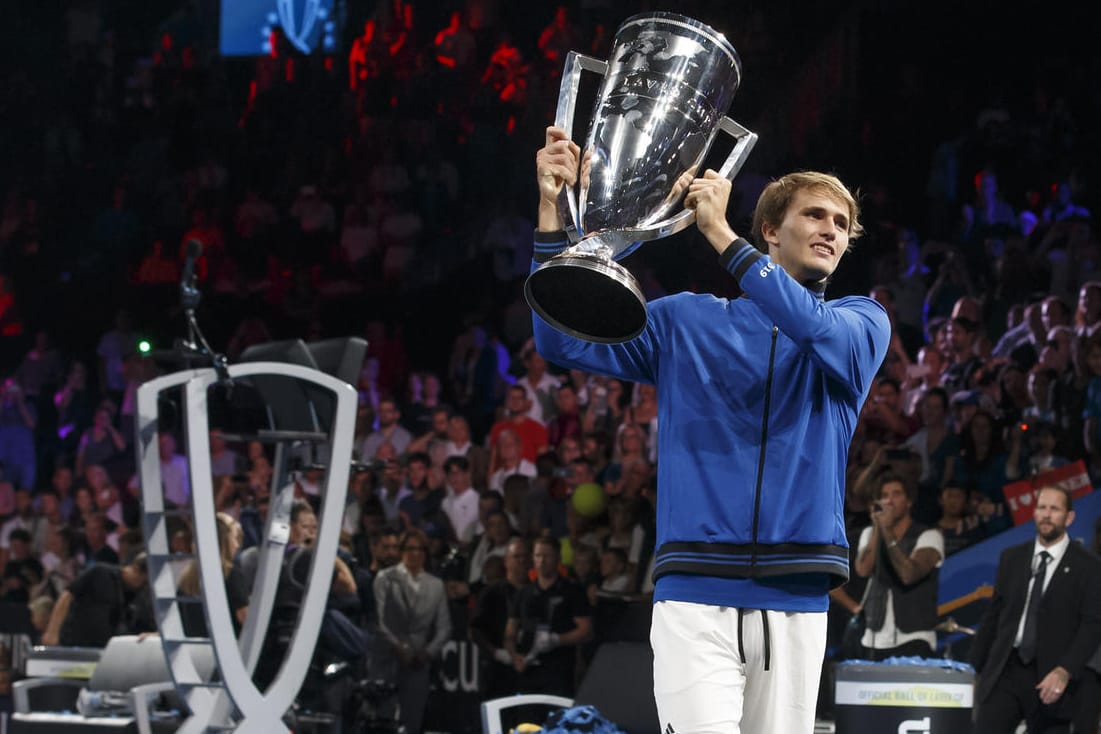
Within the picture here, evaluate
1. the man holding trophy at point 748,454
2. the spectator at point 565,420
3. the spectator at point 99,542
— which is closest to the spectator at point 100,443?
the spectator at point 99,542

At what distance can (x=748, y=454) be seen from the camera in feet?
9.12

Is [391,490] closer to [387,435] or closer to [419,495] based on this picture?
[419,495]

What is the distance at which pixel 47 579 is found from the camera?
38.5 feet

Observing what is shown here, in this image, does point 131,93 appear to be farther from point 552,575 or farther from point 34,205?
point 552,575

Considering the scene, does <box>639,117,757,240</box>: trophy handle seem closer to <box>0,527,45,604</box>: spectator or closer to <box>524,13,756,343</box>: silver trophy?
<box>524,13,756,343</box>: silver trophy

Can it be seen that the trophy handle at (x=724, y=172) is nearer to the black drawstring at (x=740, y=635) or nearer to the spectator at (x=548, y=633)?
the black drawstring at (x=740, y=635)

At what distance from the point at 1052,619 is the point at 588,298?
5.23 metres

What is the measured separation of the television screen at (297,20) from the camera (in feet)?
51.4

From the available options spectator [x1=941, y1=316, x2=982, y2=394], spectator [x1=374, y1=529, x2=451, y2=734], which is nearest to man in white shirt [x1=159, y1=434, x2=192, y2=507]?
spectator [x1=374, y1=529, x2=451, y2=734]

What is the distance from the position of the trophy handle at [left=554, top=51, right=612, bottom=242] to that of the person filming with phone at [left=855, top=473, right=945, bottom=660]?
4967 mm

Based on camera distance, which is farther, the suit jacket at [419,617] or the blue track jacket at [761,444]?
the suit jacket at [419,617]

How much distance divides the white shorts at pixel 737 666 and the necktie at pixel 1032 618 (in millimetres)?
4864

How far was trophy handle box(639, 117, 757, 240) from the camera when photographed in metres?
2.84

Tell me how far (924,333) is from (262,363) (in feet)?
17.6
